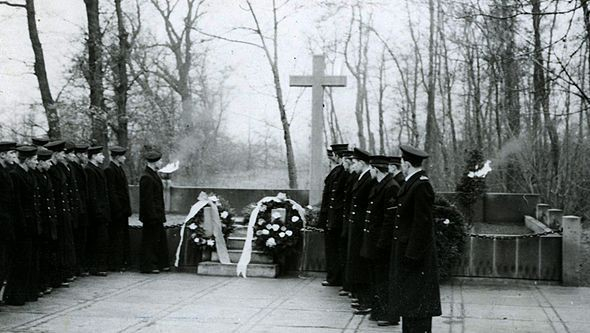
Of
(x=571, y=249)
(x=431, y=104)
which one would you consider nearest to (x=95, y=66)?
(x=571, y=249)

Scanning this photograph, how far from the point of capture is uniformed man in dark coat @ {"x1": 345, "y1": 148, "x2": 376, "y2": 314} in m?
9.98

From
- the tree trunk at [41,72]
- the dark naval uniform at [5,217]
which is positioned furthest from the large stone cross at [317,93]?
the tree trunk at [41,72]

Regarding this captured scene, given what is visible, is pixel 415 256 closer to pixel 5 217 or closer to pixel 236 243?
pixel 5 217

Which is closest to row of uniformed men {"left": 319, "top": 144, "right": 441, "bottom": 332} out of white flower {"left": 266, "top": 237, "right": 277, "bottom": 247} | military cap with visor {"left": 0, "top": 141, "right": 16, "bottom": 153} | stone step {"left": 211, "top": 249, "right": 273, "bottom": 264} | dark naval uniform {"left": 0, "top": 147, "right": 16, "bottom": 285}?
white flower {"left": 266, "top": 237, "right": 277, "bottom": 247}

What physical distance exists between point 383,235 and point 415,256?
1.14m

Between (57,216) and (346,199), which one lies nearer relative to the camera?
(346,199)

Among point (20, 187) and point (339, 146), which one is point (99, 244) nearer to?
point (20, 187)

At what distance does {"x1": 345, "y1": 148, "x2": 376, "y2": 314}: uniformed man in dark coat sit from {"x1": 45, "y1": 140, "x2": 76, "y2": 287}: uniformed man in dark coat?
4.53 m

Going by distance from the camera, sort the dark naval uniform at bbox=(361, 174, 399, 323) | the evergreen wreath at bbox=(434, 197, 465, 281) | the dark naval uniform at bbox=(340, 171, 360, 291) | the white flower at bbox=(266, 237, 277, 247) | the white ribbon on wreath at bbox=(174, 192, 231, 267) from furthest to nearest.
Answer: the white ribbon on wreath at bbox=(174, 192, 231, 267) → the white flower at bbox=(266, 237, 277, 247) → the evergreen wreath at bbox=(434, 197, 465, 281) → the dark naval uniform at bbox=(340, 171, 360, 291) → the dark naval uniform at bbox=(361, 174, 399, 323)

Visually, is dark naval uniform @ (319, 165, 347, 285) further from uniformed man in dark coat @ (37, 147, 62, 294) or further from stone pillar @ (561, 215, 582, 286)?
uniformed man in dark coat @ (37, 147, 62, 294)

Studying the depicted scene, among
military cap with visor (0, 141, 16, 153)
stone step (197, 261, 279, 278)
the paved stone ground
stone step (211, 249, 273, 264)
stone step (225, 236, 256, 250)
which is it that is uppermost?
military cap with visor (0, 141, 16, 153)

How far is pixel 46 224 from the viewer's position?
11008 mm

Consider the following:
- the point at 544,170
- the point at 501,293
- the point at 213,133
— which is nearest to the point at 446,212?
the point at 501,293

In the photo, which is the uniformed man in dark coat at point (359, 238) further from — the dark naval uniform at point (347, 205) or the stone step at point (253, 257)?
the stone step at point (253, 257)
